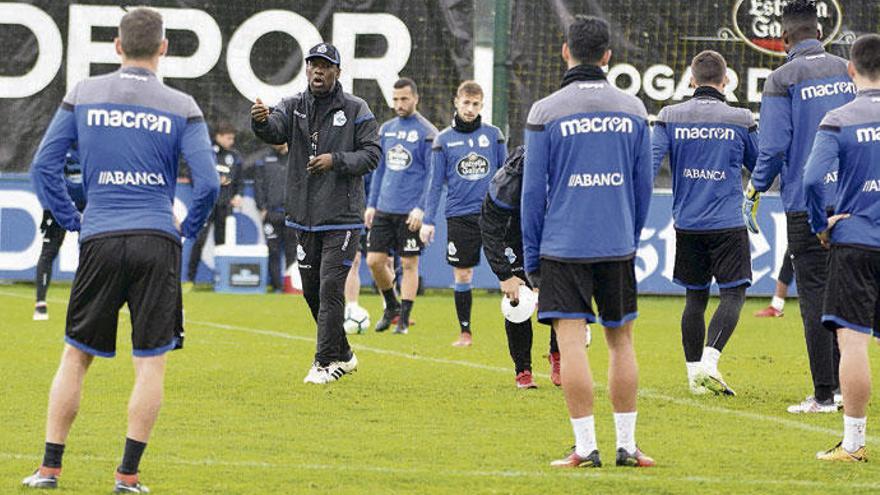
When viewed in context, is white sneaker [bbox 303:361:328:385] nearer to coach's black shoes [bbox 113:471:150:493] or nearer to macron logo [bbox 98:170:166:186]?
coach's black shoes [bbox 113:471:150:493]

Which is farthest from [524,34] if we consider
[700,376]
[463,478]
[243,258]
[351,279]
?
[463,478]

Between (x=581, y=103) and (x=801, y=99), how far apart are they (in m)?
2.72

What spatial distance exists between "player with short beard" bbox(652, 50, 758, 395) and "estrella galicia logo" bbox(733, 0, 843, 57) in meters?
10.9

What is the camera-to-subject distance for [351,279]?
15.1m

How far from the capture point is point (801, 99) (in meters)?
9.66

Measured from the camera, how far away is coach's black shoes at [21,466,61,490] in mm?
6840

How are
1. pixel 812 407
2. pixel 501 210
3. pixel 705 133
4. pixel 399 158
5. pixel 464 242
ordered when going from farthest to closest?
pixel 399 158 < pixel 464 242 < pixel 705 133 < pixel 812 407 < pixel 501 210

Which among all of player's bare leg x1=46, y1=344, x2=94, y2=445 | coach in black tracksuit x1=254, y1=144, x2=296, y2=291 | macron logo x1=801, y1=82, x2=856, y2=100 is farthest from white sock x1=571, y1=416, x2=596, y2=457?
coach in black tracksuit x1=254, y1=144, x2=296, y2=291

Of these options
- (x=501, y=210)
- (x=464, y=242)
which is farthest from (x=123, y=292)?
(x=464, y=242)

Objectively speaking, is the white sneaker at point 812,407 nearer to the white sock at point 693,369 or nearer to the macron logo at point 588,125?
the white sock at point 693,369

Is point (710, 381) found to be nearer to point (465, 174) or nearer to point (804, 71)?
point (804, 71)

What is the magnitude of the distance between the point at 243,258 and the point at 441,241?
8.07ft

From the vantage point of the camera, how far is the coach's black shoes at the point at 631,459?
7574 millimetres

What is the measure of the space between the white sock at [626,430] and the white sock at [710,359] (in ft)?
9.89
